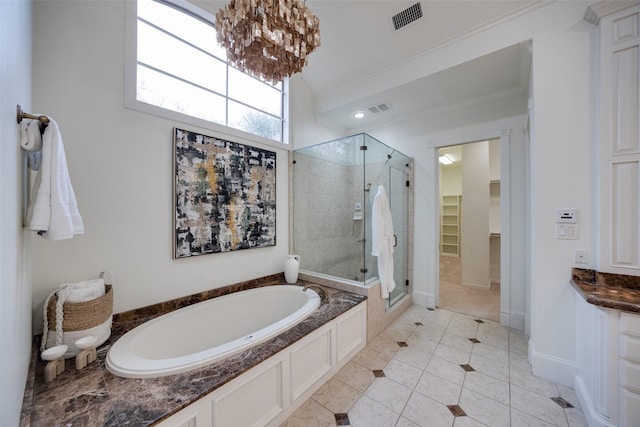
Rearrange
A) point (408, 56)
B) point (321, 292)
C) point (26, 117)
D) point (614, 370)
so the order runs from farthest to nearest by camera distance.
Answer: point (408, 56), point (321, 292), point (614, 370), point (26, 117)

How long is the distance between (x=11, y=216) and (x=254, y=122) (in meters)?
2.23

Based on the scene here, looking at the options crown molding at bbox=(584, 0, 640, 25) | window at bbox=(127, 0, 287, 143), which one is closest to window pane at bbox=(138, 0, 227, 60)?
window at bbox=(127, 0, 287, 143)

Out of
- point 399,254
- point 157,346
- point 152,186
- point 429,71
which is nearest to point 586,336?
point 399,254

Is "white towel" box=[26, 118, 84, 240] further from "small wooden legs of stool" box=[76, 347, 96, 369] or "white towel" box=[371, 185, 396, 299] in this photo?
"white towel" box=[371, 185, 396, 299]

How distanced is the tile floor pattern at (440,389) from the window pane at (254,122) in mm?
2660

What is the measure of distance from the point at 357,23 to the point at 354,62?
40 cm

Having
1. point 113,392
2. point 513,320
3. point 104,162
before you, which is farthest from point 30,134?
point 513,320

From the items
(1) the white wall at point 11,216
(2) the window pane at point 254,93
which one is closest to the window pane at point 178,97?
(2) the window pane at point 254,93

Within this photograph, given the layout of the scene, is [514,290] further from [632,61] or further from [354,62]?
[354,62]

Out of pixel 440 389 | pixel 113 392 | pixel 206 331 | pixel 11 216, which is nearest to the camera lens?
pixel 11 216

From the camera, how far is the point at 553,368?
1.90 m

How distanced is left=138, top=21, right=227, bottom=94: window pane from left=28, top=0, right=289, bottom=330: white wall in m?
0.23

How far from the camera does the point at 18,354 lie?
0.96 metres

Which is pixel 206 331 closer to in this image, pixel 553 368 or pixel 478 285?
pixel 553 368
